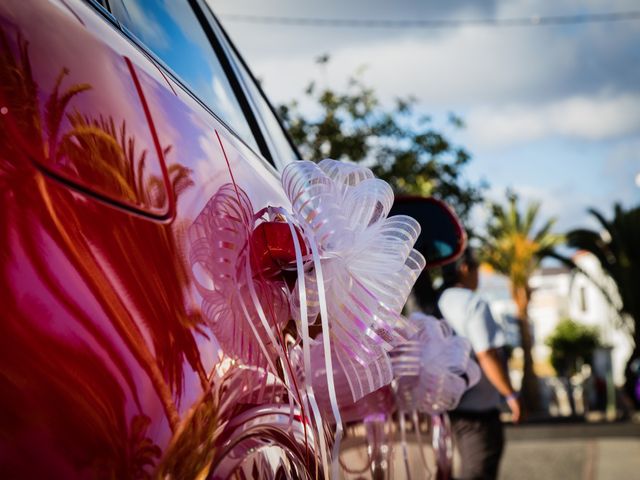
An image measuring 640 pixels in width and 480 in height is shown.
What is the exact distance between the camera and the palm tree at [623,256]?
25.0 m

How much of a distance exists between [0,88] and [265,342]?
50cm

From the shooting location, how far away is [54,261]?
716 mm

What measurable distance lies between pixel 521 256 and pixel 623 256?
580cm

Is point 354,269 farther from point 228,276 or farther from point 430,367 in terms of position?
point 430,367

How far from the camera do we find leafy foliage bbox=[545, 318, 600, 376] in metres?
33.2

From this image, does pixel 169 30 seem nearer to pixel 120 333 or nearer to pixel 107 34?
pixel 107 34

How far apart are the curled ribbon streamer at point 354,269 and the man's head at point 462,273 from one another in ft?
13.0

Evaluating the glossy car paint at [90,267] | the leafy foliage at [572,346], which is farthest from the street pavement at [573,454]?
the leafy foliage at [572,346]

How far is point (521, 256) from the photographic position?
3066 centimetres

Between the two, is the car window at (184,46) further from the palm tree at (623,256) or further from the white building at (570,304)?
the palm tree at (623,256)

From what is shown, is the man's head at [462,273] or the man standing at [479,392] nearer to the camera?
the man standing at [479,392]

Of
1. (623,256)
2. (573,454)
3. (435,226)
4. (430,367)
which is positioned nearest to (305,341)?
(430,367)

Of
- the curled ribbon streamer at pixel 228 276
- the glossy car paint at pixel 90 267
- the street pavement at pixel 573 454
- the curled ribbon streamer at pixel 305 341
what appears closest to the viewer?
the glossy car paint at pixel 90 267

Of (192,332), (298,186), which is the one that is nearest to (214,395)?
(192,332)
